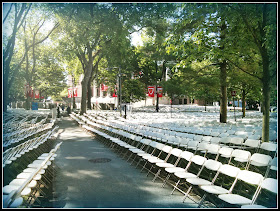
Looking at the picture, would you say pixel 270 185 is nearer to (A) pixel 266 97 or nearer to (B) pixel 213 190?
(B) pixel 213 190

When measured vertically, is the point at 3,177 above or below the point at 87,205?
above

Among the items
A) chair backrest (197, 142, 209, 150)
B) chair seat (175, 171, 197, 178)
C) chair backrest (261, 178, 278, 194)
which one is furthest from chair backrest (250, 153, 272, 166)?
chair backrest (197, 142, 209, 150)

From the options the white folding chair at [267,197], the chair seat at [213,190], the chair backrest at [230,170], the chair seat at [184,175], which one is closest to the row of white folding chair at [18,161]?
the chair seat at [184,175]

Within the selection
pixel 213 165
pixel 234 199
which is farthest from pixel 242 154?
pixel 234 199

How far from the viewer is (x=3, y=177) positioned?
13.3 ft

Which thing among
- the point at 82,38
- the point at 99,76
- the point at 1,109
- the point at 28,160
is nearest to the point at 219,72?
the point at 82,38

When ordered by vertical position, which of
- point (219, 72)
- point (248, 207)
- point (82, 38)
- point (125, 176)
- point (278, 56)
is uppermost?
point (82, 38)

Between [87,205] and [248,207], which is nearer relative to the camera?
[248,207]

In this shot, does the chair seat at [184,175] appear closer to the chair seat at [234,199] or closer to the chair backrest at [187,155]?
the chair backrest at [187,155]

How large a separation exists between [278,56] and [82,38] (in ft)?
39.6

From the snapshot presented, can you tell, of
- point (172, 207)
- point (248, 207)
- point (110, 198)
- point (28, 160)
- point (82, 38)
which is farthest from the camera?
point (82, 38)

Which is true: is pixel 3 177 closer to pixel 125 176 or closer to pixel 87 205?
pixel 87 205

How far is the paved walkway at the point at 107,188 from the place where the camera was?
4.44 meters

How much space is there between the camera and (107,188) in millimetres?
5207
